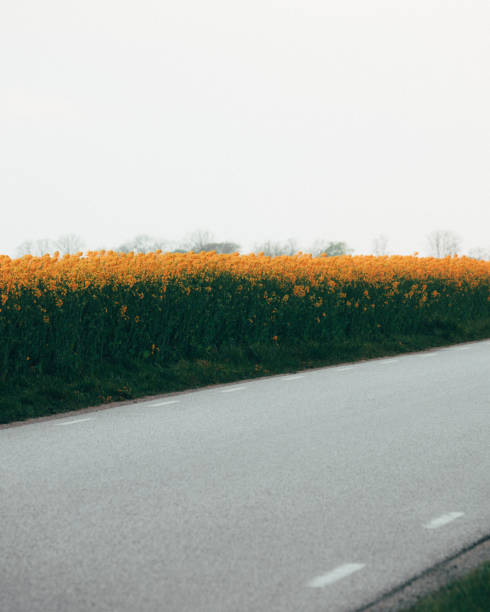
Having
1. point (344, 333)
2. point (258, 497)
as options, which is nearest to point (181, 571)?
point (258, 497)

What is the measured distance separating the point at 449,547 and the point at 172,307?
9773mm

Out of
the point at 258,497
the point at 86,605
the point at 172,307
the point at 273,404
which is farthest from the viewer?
the point at 172,307

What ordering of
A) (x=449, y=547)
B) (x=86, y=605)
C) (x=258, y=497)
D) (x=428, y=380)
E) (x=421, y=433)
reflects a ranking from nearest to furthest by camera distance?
1. (x=86, y=605)
2. (x=449, y=547)
3. (x=258, y=497)
4. (x=421, y=433)
5. (x=428, y=380)

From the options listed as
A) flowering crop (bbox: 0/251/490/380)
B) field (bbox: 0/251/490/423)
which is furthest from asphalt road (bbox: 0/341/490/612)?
flowering crop (bbox: 0/251/490/380)

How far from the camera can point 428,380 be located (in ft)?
43.0

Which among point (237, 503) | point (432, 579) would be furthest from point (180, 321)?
point (432, 579)

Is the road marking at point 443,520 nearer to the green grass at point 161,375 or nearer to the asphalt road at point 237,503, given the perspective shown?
the asphalt road at point 237,503

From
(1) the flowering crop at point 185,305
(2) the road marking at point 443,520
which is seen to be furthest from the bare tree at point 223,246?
(2) the road marking at point 443,520

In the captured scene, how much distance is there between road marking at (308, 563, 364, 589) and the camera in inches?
172

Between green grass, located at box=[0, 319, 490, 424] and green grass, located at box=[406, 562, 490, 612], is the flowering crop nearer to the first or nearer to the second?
green grass, located at box=[0, 319, 490, 424]

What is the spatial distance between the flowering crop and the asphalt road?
215 cm

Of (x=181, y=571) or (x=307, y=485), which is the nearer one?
(x=181, y=571)

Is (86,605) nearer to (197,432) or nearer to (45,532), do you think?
(45,532)

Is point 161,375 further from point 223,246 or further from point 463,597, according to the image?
point 223,246
